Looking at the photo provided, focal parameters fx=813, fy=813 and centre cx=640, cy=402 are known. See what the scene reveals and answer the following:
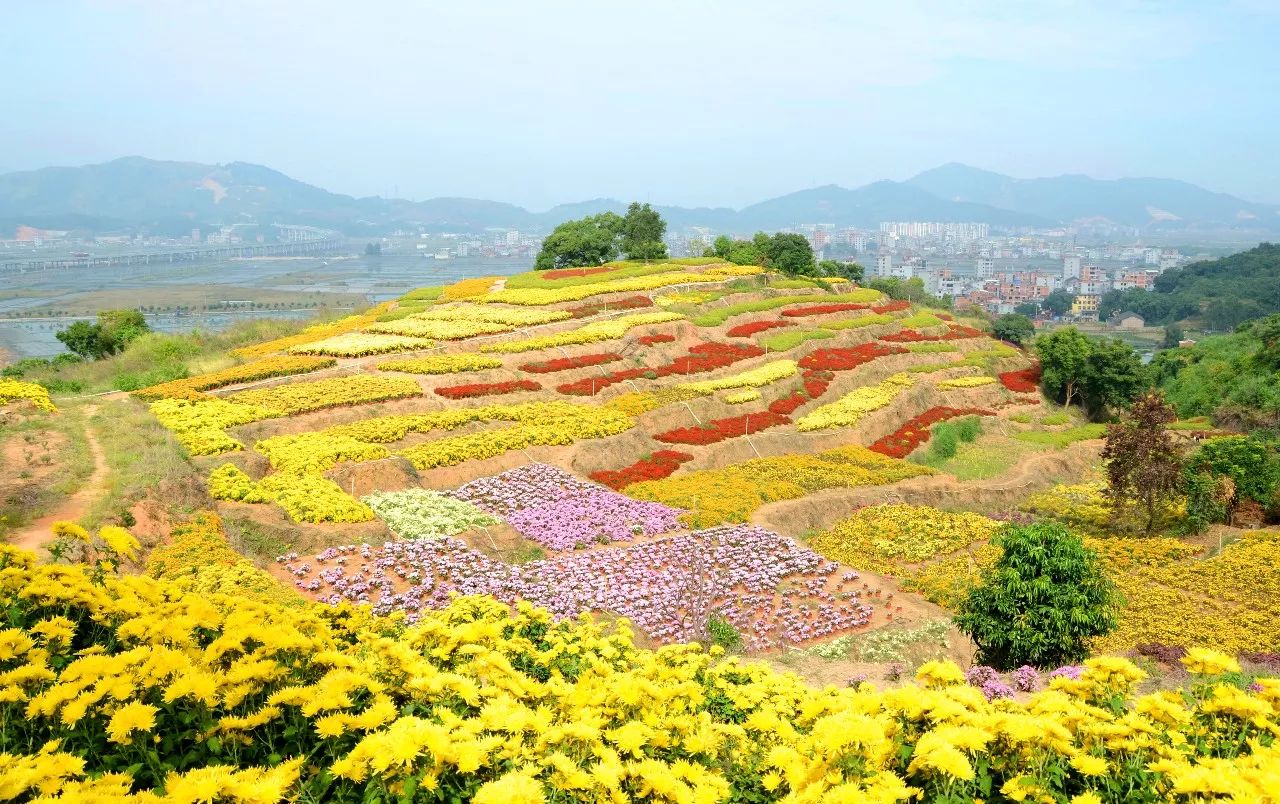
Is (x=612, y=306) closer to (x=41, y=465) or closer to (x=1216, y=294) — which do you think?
(x=41, y=465)

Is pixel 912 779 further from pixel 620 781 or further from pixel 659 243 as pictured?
pixel 659 243

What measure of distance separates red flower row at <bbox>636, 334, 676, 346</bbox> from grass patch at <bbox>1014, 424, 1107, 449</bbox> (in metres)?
13.9

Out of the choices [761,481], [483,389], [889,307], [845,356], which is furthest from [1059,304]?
[483,389]

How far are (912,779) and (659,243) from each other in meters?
50.3

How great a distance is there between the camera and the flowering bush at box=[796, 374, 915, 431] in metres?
28.2

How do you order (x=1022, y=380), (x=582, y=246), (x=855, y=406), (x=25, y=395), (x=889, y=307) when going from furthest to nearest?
(x=582, y=246) → (x=889, y=307) → (x=1022, y=380) → (x=855, y=406) → (x=25, y=395)

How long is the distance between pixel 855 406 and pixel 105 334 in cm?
3367

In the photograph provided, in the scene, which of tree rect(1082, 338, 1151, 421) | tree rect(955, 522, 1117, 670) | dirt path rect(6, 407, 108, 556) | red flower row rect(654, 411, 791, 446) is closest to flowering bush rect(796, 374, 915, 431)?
red flower row rect(654, 411, 791, 446)

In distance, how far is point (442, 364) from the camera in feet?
90.2

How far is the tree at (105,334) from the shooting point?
122ft

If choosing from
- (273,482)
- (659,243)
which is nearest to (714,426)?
(273,482)

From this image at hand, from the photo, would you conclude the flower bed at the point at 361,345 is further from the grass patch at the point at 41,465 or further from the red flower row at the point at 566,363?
the grass patch at the point at 41,465

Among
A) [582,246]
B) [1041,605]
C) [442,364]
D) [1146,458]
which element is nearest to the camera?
[1041,605]

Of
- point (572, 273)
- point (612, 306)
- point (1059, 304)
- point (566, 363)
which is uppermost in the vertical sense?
point (572, 273)
